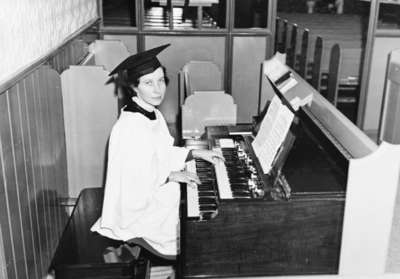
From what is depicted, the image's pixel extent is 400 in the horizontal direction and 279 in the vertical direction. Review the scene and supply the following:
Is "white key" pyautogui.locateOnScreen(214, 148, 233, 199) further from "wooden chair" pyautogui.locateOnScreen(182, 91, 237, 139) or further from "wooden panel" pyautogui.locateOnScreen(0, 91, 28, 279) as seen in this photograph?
"wooden chair" pyautogui.locateOnScreen(182, 91, 237, 139)

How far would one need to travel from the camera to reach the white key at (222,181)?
6.73ft

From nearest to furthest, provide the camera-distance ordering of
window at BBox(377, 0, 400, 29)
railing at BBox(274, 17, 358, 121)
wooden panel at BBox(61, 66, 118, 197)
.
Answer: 1. wooden panel at BBox(61, 66, 118, 197)
2. railing at BBox(274, 17, 358, 121)
3. window at BBox(377, 0, 400, 29)

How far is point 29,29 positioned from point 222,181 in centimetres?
118

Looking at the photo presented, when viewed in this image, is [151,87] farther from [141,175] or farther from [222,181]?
[222,181]

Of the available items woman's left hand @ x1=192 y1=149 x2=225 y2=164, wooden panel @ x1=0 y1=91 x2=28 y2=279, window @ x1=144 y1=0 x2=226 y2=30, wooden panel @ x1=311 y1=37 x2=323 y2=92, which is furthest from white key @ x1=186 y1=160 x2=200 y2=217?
window @ x1=144 y1=0 x2=226 y2=30

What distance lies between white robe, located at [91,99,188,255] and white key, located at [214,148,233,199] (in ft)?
0.64

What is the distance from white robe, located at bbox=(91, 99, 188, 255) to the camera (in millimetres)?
2205

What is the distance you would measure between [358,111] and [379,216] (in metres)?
3.22

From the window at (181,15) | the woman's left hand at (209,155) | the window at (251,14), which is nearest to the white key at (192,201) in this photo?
the woman's left hand at (209,155)

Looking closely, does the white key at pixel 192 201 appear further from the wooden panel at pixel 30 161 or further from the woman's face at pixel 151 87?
the wooden panel at pixel 30 161

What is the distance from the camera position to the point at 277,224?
191 centimetres

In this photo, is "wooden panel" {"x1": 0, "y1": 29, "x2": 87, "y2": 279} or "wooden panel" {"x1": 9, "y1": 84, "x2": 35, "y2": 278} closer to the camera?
"wooden panel" {"x1": 0, "y1": 29, "x2": 87, "y2": 279}

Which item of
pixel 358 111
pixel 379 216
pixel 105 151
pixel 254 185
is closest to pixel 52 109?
pixel 105 151

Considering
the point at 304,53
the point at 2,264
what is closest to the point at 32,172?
the point at 2,264
